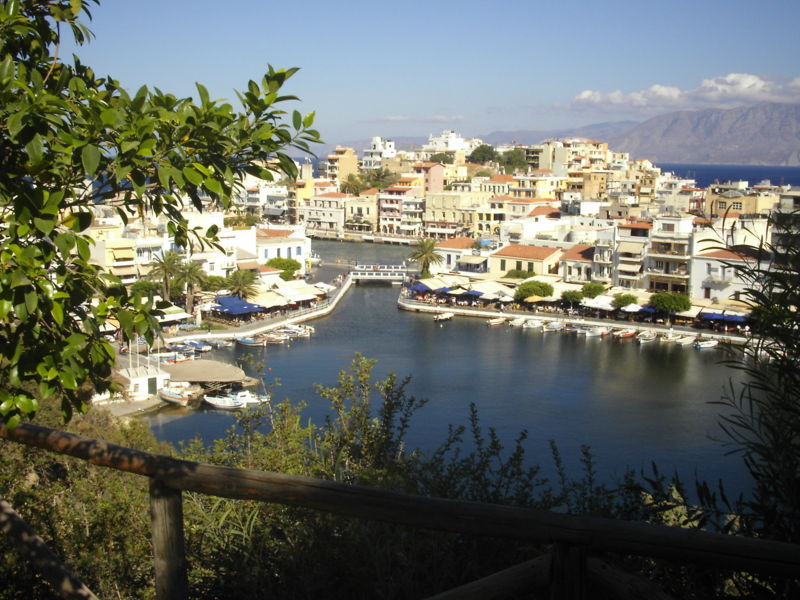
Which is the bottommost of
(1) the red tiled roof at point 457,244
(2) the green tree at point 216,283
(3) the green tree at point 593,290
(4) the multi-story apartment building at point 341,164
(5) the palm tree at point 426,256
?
(3) the green tree at point 593,290

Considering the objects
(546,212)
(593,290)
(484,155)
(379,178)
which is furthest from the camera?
(484,155)

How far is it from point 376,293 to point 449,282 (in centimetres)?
224

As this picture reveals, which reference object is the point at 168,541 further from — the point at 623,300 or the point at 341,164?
the point at 341,164

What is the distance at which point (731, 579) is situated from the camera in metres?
1.09

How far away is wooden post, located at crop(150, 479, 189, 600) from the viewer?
3.20 ft

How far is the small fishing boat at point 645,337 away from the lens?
17159 millimetres

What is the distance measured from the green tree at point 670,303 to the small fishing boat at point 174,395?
1097cm

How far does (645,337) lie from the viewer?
679 inches

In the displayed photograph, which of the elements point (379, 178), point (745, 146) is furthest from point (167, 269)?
point (745, 146)

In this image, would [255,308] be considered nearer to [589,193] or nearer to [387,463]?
[387,463]

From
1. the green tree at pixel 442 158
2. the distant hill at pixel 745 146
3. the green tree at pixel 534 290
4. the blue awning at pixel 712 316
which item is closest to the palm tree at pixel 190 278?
the green tree at pixel 534 290

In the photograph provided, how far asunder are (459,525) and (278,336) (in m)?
16.1

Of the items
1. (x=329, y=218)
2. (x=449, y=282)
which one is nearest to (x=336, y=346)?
(x=449, y=282)

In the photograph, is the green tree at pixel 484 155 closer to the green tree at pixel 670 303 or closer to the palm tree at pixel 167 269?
the green tree at pixel 670 303
